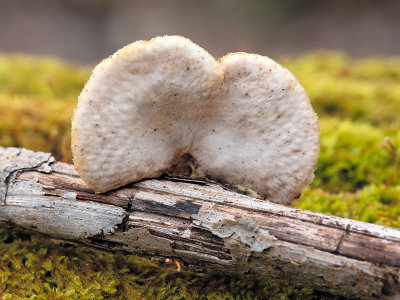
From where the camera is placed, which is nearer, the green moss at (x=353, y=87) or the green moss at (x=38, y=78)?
the green moss at (x=353, y=87)

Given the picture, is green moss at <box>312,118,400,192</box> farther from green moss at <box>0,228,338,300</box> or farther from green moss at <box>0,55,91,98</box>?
green moss at <box>0,55,91,98</box>

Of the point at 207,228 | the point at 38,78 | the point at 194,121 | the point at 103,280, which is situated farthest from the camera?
the point at 38,78

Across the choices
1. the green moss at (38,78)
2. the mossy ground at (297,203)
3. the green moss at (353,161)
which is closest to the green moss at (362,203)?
the mossy ground at (297,203)

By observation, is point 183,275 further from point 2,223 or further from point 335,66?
point 335,66

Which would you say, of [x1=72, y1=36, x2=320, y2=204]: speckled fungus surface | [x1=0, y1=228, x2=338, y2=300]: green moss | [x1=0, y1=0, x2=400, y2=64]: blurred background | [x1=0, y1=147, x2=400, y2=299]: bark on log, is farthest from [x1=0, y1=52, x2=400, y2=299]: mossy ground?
[x1=0, y1=0, x2=400, y2=64]: blurred background

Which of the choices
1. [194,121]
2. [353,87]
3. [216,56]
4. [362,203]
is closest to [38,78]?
[216,56]

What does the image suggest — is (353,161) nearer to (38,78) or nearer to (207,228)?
(207,228)

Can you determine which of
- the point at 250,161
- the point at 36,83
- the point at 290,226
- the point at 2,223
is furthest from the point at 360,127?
the point at 36,83

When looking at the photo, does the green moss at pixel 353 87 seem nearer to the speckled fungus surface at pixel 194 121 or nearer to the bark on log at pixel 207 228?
the speckled fungus surface at pixel 194 121
